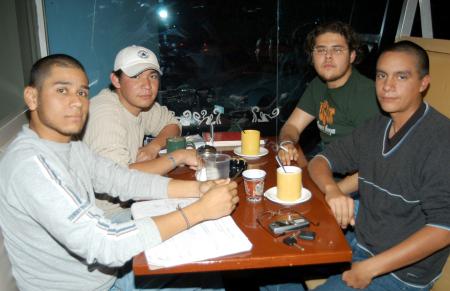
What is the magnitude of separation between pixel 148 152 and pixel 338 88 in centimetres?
128

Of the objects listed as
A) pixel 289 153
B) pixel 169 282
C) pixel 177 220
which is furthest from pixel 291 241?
pixel 289 153

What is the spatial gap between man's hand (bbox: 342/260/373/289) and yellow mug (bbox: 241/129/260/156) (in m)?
0.83

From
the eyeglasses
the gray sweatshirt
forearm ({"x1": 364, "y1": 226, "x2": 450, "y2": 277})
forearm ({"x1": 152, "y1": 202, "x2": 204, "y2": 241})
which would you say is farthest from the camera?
the eyeglasses

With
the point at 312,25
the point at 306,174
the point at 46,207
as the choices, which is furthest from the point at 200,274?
the point at 312,25

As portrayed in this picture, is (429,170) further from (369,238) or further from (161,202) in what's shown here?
(161,202)

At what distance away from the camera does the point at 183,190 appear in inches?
66.4

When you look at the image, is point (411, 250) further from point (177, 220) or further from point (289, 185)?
point (177, 220)

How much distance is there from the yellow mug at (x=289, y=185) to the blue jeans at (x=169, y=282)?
0.59m

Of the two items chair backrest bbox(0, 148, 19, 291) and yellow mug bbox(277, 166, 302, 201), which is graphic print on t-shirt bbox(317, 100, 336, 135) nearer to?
yellow mug bbox(277, 166, 302, 201)

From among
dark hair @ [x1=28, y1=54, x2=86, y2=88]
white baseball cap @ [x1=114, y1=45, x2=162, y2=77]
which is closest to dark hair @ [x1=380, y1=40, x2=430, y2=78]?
white baseball cap @ [x1=114, y1=45, x2=162, y2=77]

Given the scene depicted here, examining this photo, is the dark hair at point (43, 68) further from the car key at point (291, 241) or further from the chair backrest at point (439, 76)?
the chair backrest at point (439, 76)

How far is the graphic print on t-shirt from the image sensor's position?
252cm

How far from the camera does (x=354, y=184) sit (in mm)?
2125

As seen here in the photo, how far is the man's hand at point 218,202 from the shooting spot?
55.9 inches
